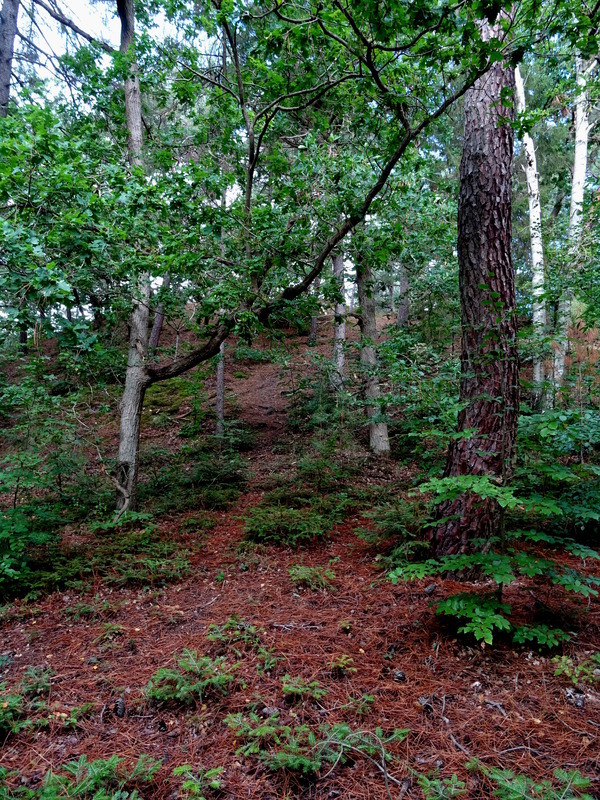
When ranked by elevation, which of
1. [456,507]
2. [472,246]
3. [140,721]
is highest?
[472,246]

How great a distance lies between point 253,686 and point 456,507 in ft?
6.95

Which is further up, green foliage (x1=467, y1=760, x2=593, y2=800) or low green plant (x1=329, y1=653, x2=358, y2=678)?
green foliage (x1=467, y1=760, x2=593, y2=800)

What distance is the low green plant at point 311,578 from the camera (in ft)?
13.1

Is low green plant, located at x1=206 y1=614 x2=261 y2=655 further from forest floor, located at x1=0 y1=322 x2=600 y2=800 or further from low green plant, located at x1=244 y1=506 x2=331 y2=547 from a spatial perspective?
low green plant, located at x1=244 y1=506 x2=331 y2=547

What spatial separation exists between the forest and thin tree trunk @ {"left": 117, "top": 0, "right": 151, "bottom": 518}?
1.2 inches

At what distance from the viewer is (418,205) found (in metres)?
5.91

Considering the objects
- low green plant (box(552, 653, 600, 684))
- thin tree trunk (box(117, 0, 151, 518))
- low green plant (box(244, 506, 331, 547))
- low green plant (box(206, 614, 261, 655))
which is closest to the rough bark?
thin tree trunk (box(117, 0, 151, 518))

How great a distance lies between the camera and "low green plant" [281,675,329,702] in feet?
8.20

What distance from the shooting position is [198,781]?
6.65ft

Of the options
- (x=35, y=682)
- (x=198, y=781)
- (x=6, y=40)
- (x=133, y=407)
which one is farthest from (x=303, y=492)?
(x=6, y=40)

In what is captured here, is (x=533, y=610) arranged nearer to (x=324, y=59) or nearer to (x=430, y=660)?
(x=430, y=660)

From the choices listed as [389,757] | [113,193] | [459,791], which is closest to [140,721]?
[389,757]

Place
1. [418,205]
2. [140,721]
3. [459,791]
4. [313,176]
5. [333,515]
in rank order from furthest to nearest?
[418,205] < [333,515] < [313,176] < [140,721] < [459,791]

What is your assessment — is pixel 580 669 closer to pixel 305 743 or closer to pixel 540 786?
pixel 540 786
